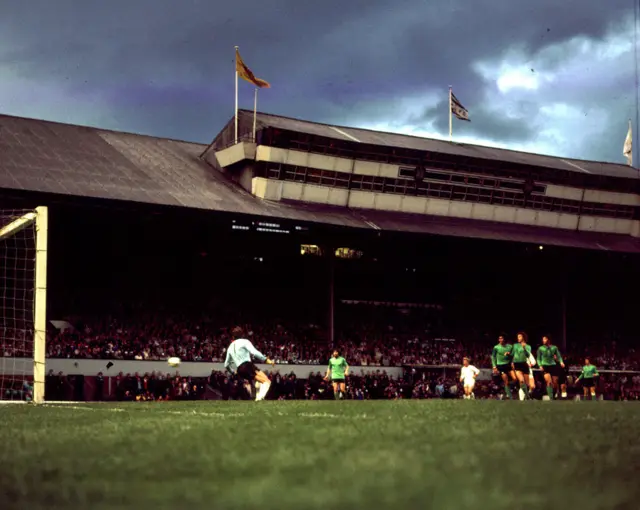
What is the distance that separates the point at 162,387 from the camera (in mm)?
37031

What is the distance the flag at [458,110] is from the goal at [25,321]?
29.0 meters

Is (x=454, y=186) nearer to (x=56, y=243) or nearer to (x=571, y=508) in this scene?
(x=56, y=243)

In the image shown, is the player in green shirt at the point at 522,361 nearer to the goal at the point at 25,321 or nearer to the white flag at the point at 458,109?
the goal at the point at 25,321

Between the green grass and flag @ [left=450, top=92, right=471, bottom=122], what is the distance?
47.4 meters

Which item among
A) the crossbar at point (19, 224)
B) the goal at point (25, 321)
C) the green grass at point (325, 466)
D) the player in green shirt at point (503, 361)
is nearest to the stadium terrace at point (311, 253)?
the goal at point (25, 321)

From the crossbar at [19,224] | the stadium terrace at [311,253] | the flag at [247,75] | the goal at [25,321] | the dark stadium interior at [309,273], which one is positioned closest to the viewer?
the goal at [25,321]

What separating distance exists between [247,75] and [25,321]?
19.7 m

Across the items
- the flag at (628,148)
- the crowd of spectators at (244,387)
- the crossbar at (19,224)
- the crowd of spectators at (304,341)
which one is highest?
the flag at (628,148)

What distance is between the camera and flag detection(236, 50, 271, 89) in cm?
4775

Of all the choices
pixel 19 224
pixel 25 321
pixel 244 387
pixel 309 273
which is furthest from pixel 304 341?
pixel 19 224

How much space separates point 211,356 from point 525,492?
37.2m

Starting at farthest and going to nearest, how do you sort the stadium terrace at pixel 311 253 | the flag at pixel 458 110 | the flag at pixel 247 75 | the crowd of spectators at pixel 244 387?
the flag at pixel 458 110, the flag at pixel 247 75, the stadium terrace at pixel 311 253, the crowd of spectators at pixel 244 387

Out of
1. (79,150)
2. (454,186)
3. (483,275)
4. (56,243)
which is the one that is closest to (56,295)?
(56,243)

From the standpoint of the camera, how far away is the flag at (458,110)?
5703 cm
